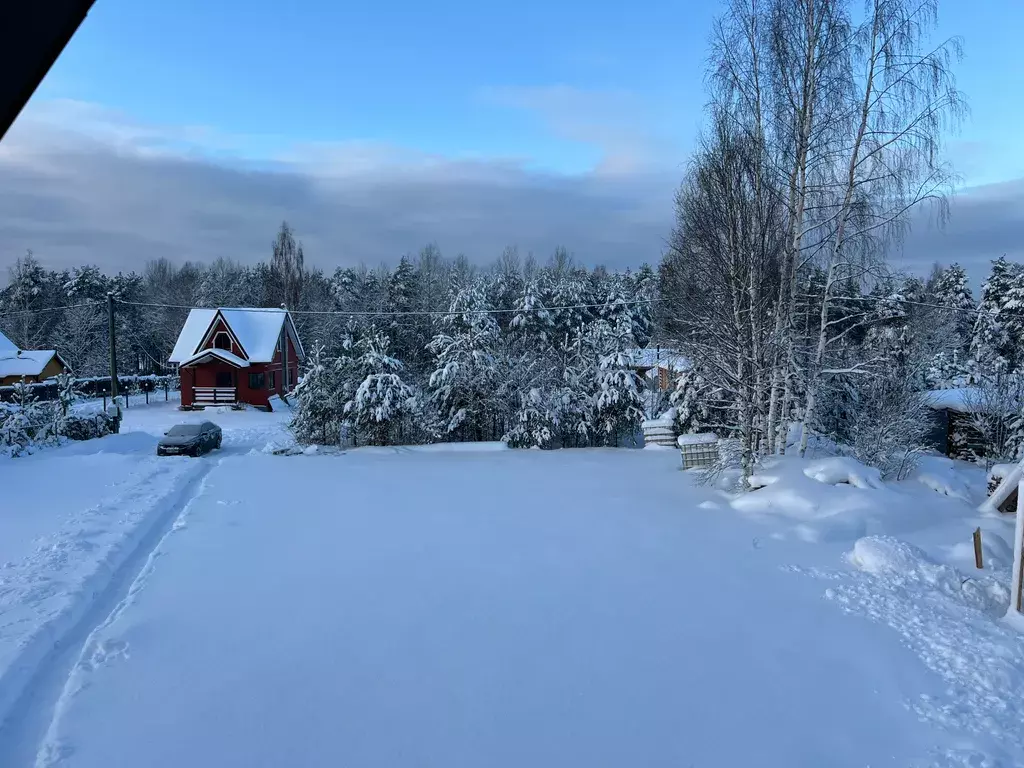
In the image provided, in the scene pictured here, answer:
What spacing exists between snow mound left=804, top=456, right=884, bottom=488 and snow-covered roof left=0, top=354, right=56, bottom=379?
128 feet

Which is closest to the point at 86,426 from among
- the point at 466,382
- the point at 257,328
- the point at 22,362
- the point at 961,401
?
the point at 466,382

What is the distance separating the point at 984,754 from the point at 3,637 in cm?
771

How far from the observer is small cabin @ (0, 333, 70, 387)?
33.5 meters

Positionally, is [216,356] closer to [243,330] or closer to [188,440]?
[243,330]

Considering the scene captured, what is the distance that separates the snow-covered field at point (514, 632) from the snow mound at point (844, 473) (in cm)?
5

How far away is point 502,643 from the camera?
18.3ft

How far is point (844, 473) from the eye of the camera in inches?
412

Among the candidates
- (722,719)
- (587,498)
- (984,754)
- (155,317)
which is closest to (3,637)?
(722,719)

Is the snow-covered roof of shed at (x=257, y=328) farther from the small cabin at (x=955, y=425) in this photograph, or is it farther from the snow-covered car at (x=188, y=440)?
the small cabin at (x=955, y=425)

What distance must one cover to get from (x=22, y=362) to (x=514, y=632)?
3957 centimetres

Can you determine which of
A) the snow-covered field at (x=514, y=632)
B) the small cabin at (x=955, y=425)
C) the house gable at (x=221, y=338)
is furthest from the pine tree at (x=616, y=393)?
the house gable at (x=221, y=338)

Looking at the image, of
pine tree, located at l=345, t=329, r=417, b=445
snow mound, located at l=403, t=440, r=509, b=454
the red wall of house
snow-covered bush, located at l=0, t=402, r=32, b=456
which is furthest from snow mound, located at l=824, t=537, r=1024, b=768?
the red wall of house

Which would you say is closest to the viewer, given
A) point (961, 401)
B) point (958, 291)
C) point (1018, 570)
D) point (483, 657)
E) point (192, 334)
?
point (483, 657)

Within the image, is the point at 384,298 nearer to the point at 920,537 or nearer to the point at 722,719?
the point at 920,537
